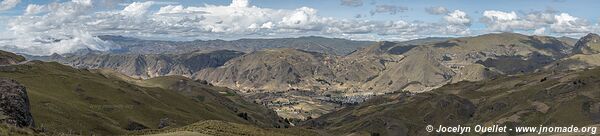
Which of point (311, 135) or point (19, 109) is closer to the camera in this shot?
point (19, 109)

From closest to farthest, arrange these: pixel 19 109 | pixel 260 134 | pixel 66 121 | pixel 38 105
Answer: pixel 19 109
pixel 260 134
pixel 66 121
pixel 38 105

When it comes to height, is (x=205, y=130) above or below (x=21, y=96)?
below

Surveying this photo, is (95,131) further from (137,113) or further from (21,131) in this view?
(21,131)

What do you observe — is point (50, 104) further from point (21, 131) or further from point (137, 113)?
point (21, 131)

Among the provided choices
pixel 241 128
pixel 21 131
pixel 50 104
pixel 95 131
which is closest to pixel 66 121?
pixel 95 131

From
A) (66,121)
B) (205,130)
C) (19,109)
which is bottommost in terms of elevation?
(66,121)

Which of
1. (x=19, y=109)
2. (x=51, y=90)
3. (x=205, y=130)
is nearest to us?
(x=19, y=109)
